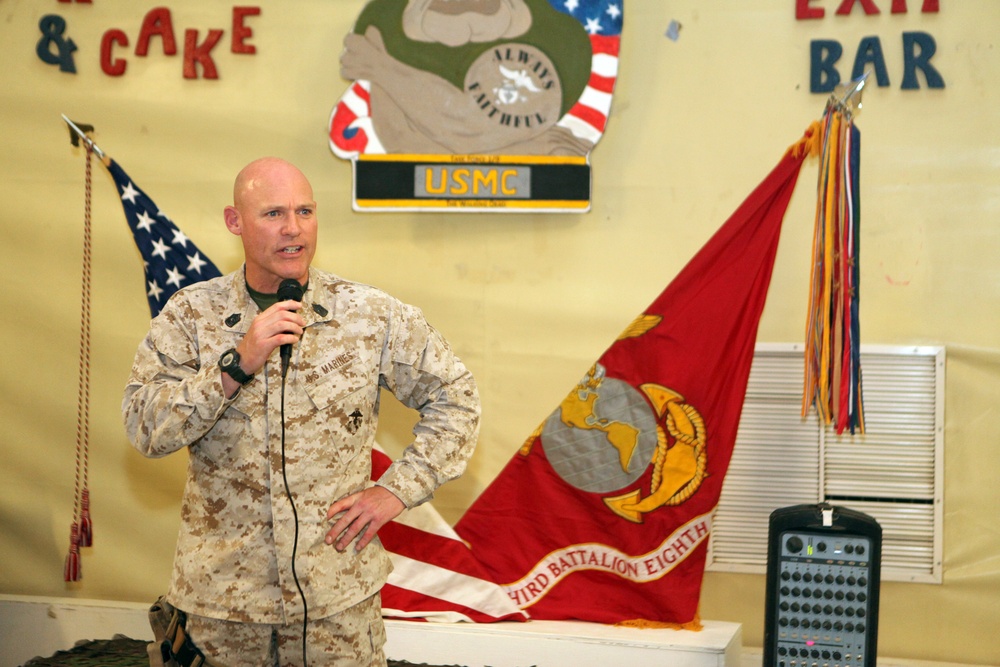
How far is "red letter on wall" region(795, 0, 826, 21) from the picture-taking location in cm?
304

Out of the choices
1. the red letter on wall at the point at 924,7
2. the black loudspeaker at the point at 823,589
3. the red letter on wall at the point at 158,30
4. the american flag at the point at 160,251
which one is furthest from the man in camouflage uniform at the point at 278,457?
the red letter on wall at the point at 924,7

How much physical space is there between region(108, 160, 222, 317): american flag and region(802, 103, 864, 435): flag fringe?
6.11 ft

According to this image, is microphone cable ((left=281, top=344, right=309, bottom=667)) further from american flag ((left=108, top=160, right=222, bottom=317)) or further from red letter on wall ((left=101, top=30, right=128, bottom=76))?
red letter on wall ((left=101, top=30, right=128, bottom=76))

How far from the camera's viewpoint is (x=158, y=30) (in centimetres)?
343

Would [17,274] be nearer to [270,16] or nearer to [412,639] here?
[270,16]

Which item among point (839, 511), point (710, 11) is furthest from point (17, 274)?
point (839, 511)

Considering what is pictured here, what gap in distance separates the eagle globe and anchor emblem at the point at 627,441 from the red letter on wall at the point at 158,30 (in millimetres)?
1806

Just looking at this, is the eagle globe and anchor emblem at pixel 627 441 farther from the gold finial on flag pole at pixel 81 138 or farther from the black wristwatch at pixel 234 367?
the gold finial on flag pole at pixel 81 138

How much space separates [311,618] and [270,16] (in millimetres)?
2218

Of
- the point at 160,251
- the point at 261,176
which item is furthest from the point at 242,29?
the point at 261,176

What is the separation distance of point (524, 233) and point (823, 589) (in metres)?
1.44

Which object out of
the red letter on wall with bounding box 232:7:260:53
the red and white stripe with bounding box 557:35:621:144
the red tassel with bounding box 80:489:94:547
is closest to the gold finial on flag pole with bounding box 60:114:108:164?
the red letter on wall with bounding box 232:7:260:53

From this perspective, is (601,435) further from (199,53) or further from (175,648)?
(199,53)

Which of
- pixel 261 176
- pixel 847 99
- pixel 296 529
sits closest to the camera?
pixel 296 529
